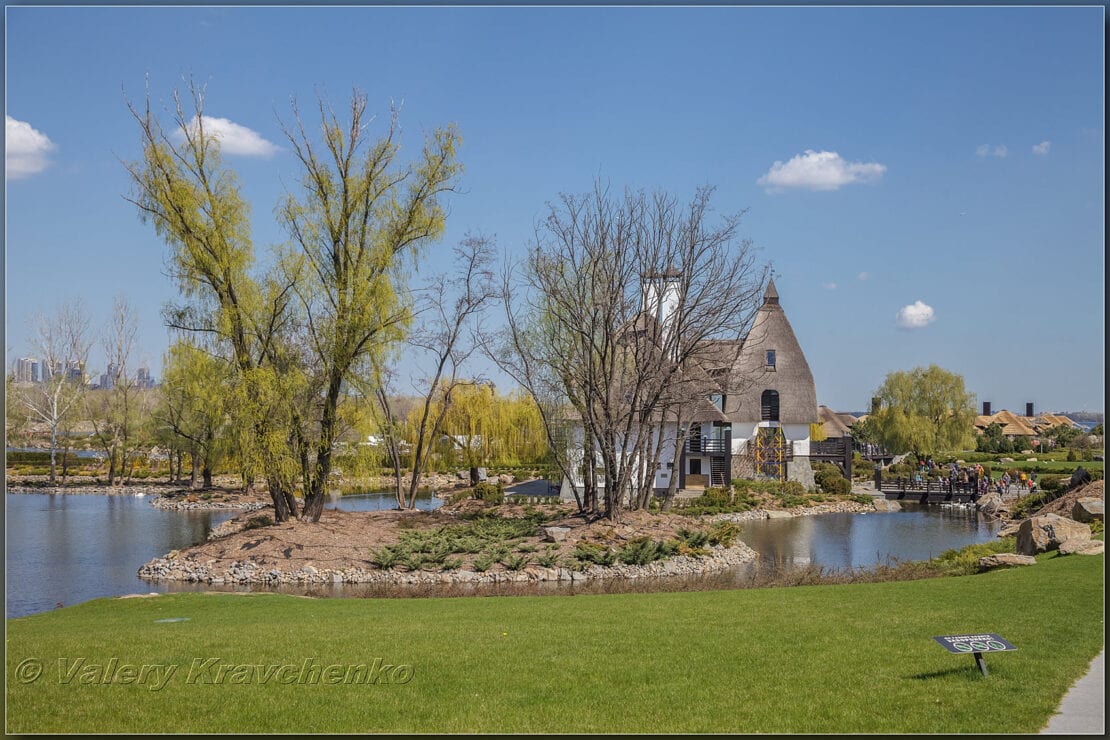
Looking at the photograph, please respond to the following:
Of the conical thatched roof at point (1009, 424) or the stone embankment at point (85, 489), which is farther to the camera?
the conical thatched roof at point (1009, 424)

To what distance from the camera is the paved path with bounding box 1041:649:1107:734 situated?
267 inches

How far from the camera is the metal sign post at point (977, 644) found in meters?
7.88

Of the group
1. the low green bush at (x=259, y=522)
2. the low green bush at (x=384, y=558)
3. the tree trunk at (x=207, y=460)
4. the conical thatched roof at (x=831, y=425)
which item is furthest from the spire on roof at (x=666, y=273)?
the conical thatched roof at (x=831, y=425)

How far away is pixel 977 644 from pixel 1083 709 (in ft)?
3.18

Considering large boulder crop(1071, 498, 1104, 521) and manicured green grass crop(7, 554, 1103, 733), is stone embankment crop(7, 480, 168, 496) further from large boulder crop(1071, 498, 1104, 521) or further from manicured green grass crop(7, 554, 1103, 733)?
large boulder crop(1071, 498, 1104, 521)

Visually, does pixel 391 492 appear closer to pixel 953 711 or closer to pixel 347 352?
pixel 347 352

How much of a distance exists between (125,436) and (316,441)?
32.4m

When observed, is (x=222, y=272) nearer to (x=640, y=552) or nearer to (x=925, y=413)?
(x=640, y=552)

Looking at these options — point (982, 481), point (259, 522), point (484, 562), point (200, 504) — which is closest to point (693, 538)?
point (484, 562)

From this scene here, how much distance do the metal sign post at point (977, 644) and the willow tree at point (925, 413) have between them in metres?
59.4

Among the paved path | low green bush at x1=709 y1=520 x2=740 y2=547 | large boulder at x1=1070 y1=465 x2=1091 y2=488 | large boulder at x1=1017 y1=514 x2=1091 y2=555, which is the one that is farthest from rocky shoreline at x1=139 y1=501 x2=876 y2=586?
the paved path

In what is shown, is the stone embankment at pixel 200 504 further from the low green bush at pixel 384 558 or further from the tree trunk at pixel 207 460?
the low green bush at pixel 384 558

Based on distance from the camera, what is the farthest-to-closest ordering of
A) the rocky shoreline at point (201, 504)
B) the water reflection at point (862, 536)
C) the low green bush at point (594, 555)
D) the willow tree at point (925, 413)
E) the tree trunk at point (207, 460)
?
1. the willow tree at point (925, 413)
2. the tree trunk at point (207, 460)
3. the rocky shoreline at point (201, 504)
4. the water reflection at point (862, 536)
5. the low green bush at point (594, 555)

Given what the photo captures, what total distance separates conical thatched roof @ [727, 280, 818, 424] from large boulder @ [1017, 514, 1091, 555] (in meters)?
26.1
